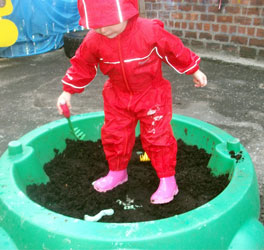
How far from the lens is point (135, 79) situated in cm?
108

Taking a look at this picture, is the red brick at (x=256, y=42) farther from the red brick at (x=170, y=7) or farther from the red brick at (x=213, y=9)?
the red brick at (x=170, y=7)

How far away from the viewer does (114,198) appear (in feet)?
3.91

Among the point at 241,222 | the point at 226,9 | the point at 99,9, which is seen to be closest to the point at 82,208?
the point at 241,222

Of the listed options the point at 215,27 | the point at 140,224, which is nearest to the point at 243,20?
the point at 215,27

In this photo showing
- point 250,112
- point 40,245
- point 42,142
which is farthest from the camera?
point 250,112

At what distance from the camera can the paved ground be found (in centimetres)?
188

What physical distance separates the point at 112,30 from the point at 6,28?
2777mm

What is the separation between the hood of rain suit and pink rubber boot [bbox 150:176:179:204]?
0.57 m

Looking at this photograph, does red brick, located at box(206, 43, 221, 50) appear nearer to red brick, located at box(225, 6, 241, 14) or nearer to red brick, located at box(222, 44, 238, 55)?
red brick, located at box(222, 44, 238, 55)

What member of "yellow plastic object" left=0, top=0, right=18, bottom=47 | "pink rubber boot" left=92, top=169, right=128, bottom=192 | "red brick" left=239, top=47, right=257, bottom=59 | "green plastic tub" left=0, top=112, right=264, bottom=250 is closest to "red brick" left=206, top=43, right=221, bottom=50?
"red brick" left=239, top=47, right=257, bottom=59

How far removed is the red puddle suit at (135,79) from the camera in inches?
40.5

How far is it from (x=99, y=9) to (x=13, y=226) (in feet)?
2.09

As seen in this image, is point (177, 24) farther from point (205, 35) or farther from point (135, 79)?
point (135, 79)

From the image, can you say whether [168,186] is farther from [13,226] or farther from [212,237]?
A: [13,226]
